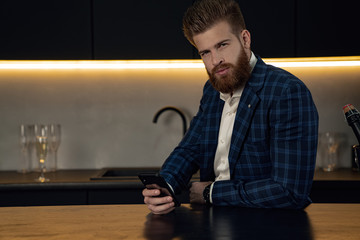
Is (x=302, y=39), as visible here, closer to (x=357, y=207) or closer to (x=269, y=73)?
(x=269, y=73)

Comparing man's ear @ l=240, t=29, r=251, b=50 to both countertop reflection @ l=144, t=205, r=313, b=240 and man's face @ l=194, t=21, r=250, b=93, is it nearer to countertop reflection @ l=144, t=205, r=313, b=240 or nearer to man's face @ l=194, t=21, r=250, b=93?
man's face @ l=194, t=21, r=250, b=93

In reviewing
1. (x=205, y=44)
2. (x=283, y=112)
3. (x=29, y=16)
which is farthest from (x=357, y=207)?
(x=29, y=16)

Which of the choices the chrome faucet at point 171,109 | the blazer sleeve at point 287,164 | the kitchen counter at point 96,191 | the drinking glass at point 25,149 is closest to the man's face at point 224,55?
the blazer sleeve at point 287,164

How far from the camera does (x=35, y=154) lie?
2.72m

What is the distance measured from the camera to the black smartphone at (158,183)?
124 centimetres

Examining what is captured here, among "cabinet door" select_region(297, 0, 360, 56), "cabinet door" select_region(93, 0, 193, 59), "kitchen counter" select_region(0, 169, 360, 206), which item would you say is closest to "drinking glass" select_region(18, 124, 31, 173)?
"kitchen counter" select_region(0, 169, 360, 206)

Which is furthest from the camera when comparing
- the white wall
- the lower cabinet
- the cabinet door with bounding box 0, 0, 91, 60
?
the white wall

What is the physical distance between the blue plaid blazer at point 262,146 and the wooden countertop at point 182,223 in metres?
0.06

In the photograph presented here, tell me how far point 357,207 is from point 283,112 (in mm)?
367

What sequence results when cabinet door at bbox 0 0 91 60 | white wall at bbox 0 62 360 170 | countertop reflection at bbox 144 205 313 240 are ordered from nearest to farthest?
1. countertop reflection at bbox 144 205 313 240
2. cabinet door at bbox 0 0 91 60
3. white wall at bbox 0 62 360 170

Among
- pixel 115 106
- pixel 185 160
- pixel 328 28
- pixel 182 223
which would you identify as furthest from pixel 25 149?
pixel 328 28

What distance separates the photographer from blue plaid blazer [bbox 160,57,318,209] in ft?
4.30

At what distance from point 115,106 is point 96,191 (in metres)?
0.72

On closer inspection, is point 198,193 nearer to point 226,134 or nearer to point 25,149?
point 226,134
